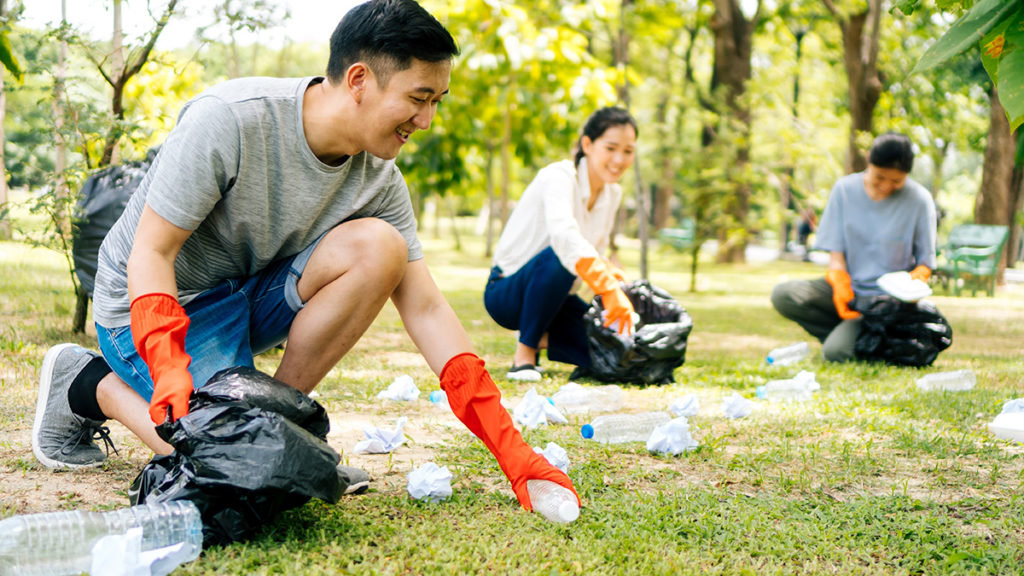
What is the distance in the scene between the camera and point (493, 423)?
222cm

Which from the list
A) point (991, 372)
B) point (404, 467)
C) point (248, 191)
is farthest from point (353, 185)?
point (991, 372)

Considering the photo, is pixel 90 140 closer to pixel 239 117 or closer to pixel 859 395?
pixel 239 117

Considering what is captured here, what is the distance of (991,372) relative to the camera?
4.64 m

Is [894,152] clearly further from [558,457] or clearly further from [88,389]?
[88,389]

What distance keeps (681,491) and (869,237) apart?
332 cm

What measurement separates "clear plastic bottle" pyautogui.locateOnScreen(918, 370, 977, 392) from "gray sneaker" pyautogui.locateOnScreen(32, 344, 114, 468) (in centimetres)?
354

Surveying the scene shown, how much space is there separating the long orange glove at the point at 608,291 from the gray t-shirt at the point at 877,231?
1.91 meters

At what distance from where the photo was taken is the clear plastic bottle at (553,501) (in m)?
2.09

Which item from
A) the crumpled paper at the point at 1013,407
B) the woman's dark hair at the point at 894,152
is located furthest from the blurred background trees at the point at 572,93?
the crumpled paper at the point at 1013,407

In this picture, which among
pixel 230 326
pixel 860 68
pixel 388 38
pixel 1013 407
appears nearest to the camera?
pixel 388 38

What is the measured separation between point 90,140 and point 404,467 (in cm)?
273

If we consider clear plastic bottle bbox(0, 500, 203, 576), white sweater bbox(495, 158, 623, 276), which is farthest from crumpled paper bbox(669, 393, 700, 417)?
clear plastic bottle bbox(0, 500, 203, 576)

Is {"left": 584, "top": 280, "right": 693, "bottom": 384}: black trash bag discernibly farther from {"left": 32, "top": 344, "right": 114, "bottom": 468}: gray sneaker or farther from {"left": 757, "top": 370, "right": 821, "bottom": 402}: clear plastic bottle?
{"left": 32, "top": 344, "right": 114, "bottom": 468}: gray sneaker

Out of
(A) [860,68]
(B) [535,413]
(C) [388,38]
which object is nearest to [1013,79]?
(C) [388,38]
